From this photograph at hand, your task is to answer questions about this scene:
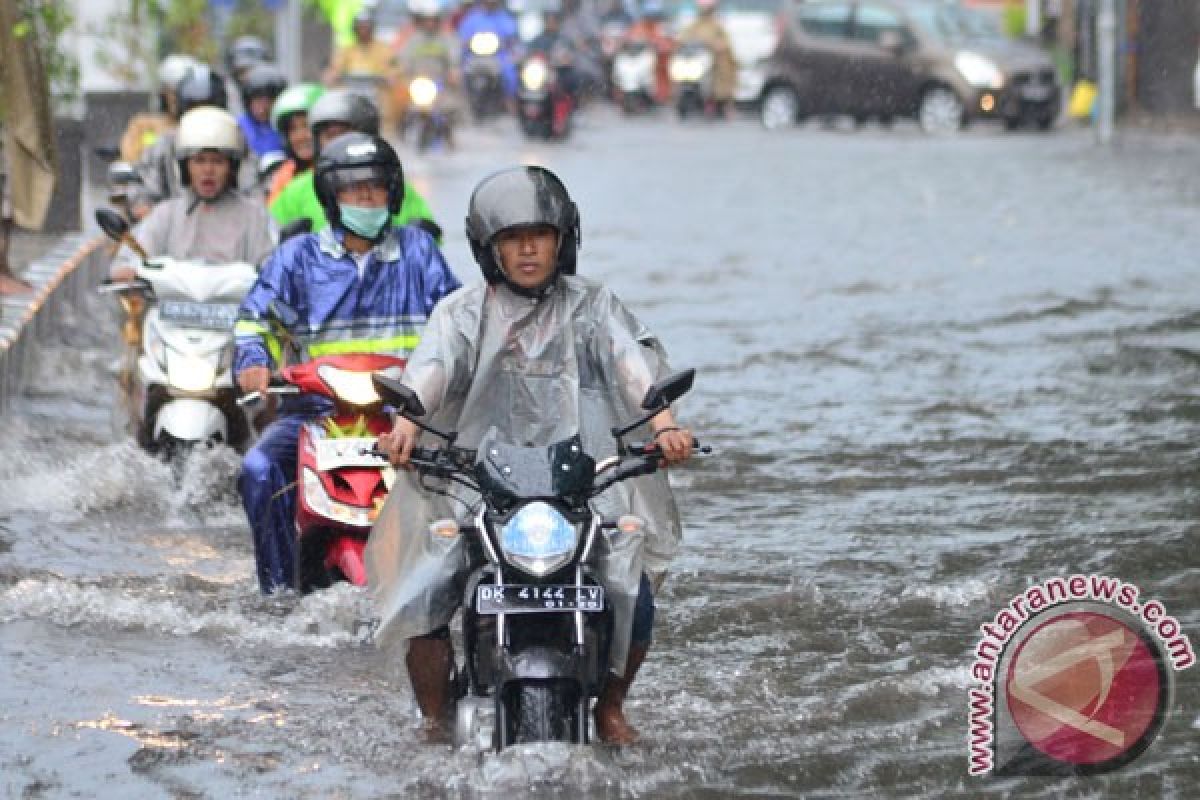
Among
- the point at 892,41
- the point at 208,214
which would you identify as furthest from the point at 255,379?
the point at 892,41

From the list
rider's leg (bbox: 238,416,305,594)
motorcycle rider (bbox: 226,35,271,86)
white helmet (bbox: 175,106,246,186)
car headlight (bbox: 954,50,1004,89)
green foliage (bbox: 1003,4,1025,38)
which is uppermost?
green foliage (bbox: 1003,4,1025,38)

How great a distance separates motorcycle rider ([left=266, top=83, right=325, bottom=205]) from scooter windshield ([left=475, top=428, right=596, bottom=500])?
5890mm

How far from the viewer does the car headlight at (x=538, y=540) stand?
19.4 ft

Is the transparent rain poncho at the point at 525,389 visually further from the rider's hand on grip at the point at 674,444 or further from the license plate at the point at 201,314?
the license plate at the point at 201,314

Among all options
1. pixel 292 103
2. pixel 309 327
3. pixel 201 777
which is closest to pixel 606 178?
pixel 292 103

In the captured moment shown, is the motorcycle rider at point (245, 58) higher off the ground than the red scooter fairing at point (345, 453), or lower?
higher

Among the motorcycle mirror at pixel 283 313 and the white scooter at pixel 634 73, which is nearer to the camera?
the motorcycle mirror at pixel 283 313

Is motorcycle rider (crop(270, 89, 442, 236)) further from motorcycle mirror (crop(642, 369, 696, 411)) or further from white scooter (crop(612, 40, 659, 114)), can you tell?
white scooter (crop(612, 40, 659, 114))

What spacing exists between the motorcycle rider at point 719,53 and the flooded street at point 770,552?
20681 millimetres

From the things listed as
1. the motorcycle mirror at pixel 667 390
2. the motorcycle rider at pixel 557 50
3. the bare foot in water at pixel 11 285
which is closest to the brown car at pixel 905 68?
the motorcycle rider at pixel 557 50

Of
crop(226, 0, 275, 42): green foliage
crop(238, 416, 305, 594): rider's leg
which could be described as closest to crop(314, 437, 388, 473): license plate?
crop(238, 416, 305, 594): rider's leg

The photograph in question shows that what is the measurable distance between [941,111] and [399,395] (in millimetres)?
30069

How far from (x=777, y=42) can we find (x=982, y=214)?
1582 cm

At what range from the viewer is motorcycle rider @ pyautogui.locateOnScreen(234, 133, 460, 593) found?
826cm
